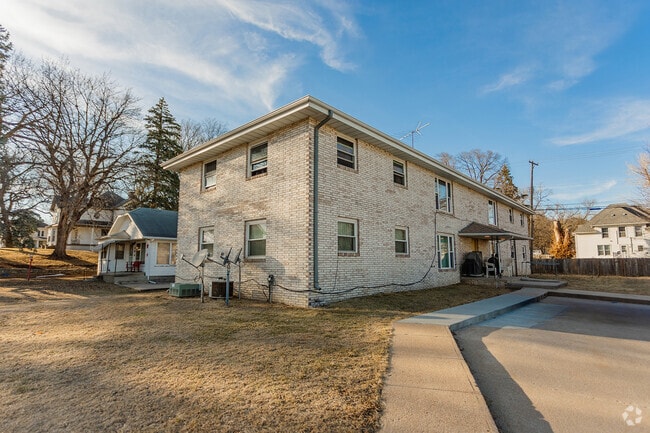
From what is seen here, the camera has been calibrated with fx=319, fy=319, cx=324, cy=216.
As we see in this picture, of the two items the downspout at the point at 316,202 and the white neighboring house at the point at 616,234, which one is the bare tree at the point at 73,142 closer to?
the downspout at the point at 316,202

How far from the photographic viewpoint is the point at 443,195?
14680mm

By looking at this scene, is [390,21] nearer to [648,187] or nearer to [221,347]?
[221,347]

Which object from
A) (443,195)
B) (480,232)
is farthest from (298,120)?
(480,232)

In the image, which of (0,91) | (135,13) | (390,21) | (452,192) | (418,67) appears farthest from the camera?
(0,91)

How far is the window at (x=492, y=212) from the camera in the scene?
18703 millimetres

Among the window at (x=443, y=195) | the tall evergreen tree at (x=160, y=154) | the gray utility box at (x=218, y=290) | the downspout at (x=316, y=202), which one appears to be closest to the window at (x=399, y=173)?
the window at (x=443, y=195)

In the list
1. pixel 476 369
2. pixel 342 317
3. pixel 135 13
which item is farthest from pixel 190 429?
pixel 135 13

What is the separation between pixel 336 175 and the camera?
30.8 ft

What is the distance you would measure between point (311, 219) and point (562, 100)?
16.1 m

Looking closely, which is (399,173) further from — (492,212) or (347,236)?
(492,212)

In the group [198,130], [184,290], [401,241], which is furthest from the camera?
[198,130]

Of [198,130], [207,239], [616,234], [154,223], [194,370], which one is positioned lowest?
[194,370]

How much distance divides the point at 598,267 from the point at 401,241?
19687 millimetres

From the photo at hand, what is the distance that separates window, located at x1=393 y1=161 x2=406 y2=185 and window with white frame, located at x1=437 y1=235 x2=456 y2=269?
3.41m
